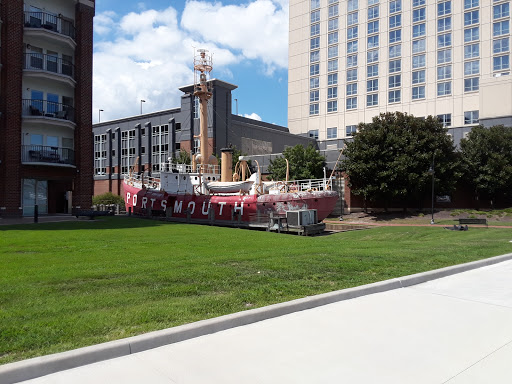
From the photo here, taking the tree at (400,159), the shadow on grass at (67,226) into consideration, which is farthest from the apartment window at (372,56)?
the shadow on grass at (67,226)

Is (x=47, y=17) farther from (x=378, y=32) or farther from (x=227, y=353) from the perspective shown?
(x=378, y=32)

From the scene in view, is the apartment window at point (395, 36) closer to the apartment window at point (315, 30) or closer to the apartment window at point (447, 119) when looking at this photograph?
the apartment window at point (315, 30)

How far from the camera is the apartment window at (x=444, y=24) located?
200ft

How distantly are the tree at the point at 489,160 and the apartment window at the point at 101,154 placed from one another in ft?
167

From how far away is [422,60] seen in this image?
208 feet

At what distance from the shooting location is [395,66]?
64.9 m

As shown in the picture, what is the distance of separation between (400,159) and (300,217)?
52.2 feet

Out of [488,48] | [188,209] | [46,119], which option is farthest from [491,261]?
[488,48]

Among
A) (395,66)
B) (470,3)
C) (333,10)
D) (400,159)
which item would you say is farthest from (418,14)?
(400,159)

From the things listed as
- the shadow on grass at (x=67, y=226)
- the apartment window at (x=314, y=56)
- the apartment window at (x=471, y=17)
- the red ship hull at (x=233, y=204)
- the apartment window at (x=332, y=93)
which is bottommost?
the shadow on grass at (x=67, y=226)

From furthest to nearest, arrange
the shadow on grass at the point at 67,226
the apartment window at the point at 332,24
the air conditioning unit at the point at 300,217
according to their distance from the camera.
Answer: the apartment window at the point at 332,24 → the air conditioning unit at the point at 300,217 → the shadow on grass at the point at 67,226

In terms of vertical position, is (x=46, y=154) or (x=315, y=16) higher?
(x=315, y=16)

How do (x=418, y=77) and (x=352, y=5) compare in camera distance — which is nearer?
(x=418, y=77)

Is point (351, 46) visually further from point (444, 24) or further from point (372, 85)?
point (444, 24)
